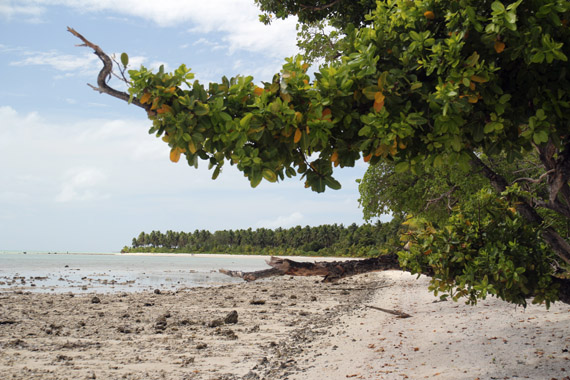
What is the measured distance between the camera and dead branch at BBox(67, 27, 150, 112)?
4.08 meters

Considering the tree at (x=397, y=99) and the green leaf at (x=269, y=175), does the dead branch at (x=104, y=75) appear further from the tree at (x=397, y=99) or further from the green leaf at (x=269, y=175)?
the green leaf at (x=269, y=175)

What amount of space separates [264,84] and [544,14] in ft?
8.56

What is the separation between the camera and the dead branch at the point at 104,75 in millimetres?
4078

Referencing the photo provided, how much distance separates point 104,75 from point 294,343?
23.5ft

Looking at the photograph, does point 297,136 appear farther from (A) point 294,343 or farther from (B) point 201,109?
(A) point 294,343

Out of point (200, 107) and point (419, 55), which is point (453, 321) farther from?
point (200, 107)

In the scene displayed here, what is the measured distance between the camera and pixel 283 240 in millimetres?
98375

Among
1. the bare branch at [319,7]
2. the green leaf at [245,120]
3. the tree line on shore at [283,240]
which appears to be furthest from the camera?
the tree line on shore at [283,240]

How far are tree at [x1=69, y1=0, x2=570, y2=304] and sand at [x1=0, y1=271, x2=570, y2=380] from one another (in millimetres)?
3953

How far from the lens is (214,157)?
14.2 feet

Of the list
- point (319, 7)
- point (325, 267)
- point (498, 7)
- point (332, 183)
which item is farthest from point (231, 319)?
point (498, 7)

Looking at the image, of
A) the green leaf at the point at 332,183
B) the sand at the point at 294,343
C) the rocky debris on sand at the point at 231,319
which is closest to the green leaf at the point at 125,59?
the green leaf at the point at 332,183

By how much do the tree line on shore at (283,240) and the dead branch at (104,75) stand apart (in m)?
45.3

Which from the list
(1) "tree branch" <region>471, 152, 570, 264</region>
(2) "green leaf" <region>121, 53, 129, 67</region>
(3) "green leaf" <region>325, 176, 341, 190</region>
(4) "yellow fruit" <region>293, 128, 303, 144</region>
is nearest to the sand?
(1) "tree branch" <region>471, 152, 570, 264</region>
